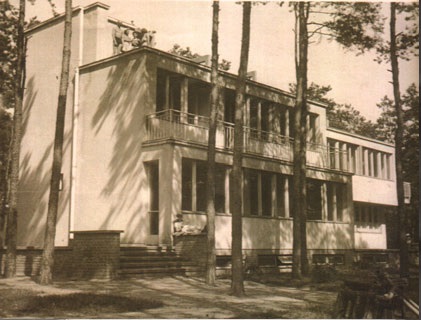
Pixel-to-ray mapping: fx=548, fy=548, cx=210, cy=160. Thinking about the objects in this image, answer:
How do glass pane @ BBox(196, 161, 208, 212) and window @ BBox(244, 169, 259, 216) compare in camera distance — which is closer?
glass pane @ BBox(196, 161, 208, 212)

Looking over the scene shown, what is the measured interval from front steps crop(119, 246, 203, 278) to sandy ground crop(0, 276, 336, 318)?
415mm

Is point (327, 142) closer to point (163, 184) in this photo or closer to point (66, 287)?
point (163, 184)

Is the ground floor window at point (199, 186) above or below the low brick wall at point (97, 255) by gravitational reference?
above

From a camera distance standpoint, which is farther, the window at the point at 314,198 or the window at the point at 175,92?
the window at the point at 314,198

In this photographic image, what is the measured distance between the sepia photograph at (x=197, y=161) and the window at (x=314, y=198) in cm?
6

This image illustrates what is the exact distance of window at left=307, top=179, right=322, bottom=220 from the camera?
20.8 meters

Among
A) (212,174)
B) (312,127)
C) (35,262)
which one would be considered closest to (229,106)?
(312,127)

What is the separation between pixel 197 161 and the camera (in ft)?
53.0

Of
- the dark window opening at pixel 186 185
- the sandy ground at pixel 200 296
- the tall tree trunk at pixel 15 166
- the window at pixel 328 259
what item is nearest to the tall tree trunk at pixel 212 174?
the sandy ground at pixel 200 296

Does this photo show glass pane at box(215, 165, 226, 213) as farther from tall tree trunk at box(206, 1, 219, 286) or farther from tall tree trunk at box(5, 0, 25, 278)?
tall tree trunk at box(5, 0, 25, 278)

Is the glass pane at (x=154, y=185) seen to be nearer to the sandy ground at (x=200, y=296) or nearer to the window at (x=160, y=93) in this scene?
the window at (x=160, y=93)

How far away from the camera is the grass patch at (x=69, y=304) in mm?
7934

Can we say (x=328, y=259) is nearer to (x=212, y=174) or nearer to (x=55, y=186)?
(x=212, y=174)

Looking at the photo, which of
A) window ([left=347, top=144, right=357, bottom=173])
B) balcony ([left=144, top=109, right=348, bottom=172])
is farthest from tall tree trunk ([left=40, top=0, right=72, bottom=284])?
window ([left=347, top=144, right=357, bottom=173])
